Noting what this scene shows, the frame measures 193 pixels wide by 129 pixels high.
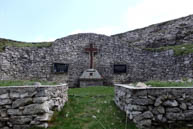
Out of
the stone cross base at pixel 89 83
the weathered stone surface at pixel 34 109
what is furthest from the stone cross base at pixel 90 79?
the weathered stone surface at pixel 34 109

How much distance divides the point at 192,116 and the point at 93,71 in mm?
9191

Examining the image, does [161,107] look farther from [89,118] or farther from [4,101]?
[4,101]

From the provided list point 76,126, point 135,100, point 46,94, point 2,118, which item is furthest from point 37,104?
point 135,100

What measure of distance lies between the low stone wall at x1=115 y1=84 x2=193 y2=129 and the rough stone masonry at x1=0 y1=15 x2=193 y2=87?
784 centimetres

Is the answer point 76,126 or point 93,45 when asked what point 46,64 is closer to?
point 93,45

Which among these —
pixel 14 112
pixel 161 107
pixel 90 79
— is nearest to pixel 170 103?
pixel 161 107

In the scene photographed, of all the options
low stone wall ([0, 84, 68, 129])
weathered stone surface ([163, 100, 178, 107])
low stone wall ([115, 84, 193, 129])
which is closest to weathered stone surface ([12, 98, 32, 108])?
low stone wall ([0, 84, 68, 129])

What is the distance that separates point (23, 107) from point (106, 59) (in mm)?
10108

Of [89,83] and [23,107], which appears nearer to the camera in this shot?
[23,107]

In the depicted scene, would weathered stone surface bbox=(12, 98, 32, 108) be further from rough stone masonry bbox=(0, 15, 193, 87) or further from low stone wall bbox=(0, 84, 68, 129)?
rough stone masonry bbox=(0, 15, 193, 87)

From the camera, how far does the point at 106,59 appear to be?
13.6 metres

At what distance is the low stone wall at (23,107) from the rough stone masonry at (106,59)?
7.70m

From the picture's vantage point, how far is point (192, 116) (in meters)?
4.05

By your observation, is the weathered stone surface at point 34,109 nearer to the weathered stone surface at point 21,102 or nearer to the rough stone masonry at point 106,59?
the weathered stone surface at point 21,102
